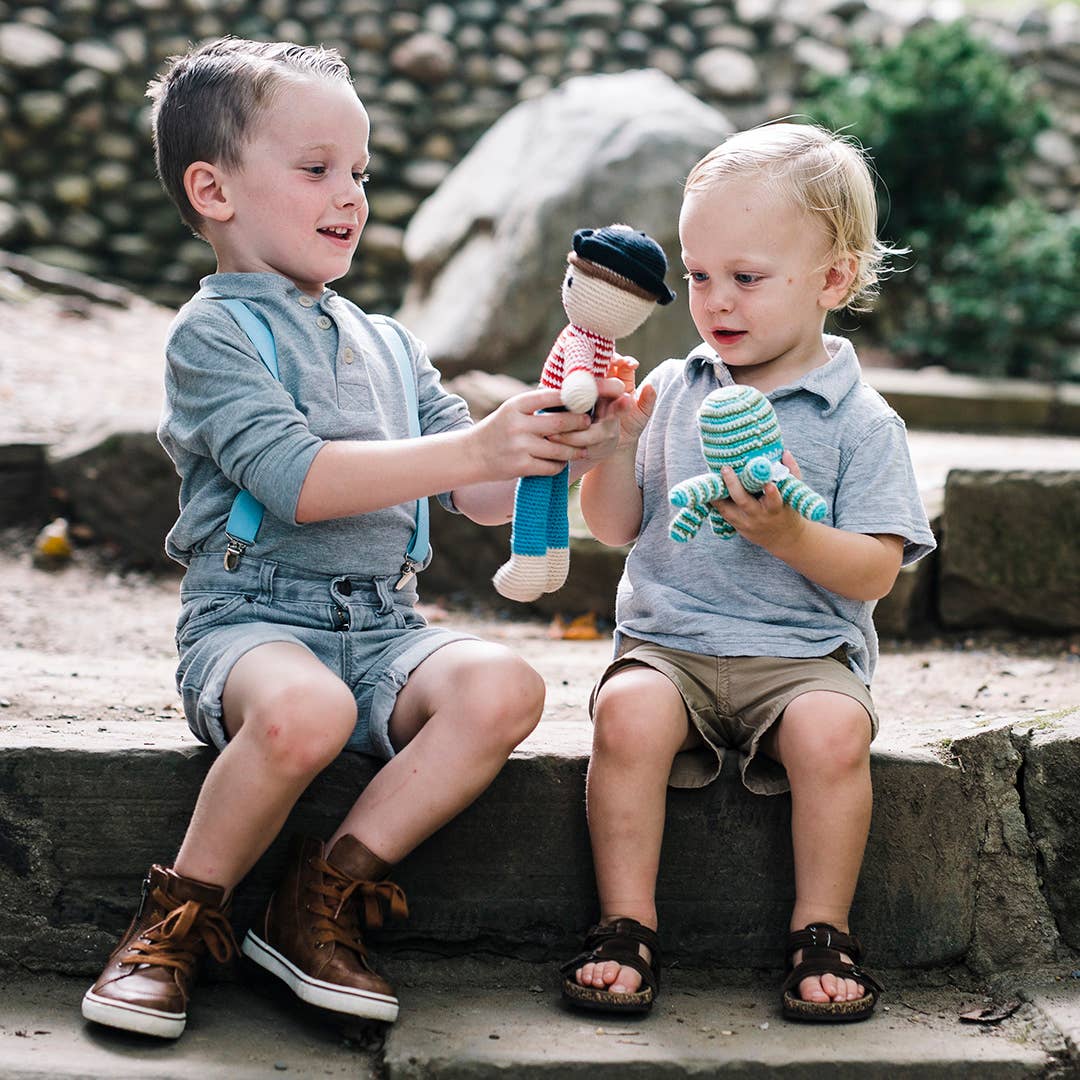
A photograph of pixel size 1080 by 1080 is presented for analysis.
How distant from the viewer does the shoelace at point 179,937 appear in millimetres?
1644

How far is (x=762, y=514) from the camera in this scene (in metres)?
1.70

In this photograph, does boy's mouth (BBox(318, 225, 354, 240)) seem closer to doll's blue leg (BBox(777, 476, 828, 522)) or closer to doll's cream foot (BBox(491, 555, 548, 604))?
doll's cream foot (BBox(491, 555, 548, 604))

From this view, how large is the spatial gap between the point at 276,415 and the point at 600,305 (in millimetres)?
446

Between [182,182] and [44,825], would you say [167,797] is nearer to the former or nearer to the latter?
[44,825]

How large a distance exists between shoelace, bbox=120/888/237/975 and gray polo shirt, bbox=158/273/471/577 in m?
0.47

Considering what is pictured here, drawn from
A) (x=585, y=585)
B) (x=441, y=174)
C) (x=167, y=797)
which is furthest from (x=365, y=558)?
(x=441, y=174)

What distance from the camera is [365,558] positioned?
73.8 inches

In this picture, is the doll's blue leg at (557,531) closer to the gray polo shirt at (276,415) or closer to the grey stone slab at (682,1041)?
the gray polo shirt at (276,415)

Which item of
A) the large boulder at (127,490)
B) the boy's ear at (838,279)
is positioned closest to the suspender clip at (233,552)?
the boy's ear at (838,279)

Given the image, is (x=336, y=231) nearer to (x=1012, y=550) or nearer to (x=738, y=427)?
(x=738, y=427)

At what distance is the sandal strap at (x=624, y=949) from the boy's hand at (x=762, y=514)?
529 mm

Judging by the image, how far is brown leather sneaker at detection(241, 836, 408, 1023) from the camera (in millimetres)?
1644

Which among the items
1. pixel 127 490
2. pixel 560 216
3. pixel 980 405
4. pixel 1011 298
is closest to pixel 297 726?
pixel 127 490

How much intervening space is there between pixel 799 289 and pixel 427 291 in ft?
14.4
